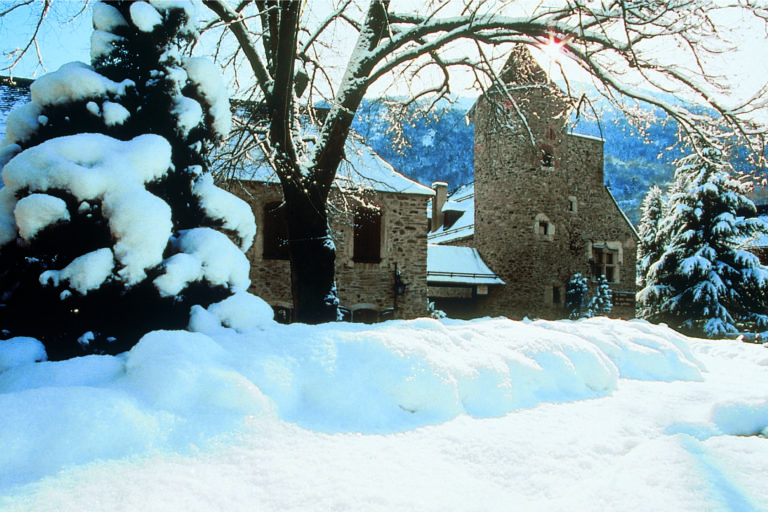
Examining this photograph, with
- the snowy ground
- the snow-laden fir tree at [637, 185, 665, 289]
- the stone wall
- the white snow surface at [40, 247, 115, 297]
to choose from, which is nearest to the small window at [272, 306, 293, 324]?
the stone wall

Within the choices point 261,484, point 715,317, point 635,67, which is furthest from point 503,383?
point 715,317

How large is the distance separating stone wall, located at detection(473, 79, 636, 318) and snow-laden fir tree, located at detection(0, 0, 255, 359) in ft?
50.2

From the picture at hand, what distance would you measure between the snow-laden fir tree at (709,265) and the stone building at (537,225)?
2.79 metres

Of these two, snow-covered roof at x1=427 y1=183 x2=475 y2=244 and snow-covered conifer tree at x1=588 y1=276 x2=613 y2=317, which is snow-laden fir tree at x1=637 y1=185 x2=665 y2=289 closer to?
snow-covered conifer tree at x1=588 y1=276 x2=613 y2=317

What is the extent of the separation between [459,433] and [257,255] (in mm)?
10011

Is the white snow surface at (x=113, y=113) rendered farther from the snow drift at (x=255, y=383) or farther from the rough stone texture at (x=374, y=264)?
the rough stone texture at (x=374, y=264)

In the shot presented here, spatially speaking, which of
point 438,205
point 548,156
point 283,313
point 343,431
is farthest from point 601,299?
point 343,431

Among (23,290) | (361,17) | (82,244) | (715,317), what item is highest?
(361,17)

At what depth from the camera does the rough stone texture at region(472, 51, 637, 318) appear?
693 inches

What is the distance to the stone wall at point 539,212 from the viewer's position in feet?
57.7

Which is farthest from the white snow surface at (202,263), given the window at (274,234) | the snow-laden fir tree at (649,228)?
the snow-laden fir tree at (649,228)

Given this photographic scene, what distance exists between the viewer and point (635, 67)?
6008mm

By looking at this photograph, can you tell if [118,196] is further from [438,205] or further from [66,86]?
[438,205]

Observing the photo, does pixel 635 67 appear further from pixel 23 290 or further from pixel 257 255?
pixel 257 255
